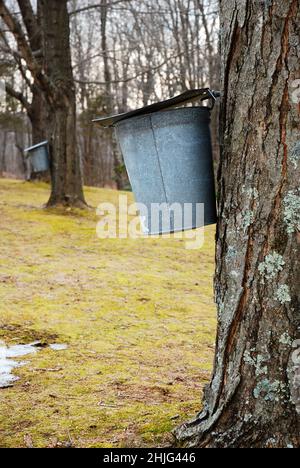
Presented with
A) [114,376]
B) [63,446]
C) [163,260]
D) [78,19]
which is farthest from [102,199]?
[78,19]

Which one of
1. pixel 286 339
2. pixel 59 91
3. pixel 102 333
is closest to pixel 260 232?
pixel 286 339

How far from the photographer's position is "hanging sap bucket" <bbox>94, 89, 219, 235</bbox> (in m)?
2.12

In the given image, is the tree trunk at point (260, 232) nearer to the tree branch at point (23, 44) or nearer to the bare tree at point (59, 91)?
→ the tree branch at point (23, 44)

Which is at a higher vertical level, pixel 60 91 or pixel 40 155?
pixel 60 91

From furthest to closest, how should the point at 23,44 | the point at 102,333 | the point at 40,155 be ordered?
the point at 40,155, the point at 23,44, the point at 102,333

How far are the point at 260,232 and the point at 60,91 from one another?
286 inches

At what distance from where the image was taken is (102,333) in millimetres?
3828

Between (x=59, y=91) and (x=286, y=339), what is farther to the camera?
(x=59, y=91)

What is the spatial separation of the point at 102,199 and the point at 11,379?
8.54 metres

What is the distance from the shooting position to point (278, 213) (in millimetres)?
1788

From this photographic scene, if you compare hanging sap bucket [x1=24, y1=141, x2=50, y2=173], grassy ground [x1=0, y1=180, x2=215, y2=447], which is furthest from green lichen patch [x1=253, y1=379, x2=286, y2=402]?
hanging sap bucket [x1=24, y1=141, x2=50, y2=173]

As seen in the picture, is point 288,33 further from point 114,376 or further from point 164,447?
point 114,376

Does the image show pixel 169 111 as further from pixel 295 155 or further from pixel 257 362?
pixel 257 362

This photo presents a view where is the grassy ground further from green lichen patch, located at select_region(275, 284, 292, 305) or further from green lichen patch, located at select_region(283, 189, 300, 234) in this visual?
green lichen patch, located at select_region(283, 189, 300, 234)
